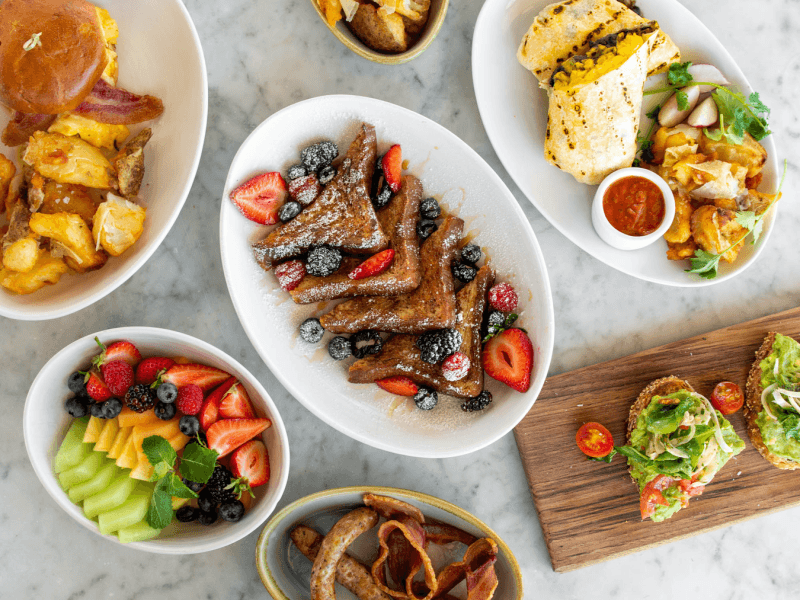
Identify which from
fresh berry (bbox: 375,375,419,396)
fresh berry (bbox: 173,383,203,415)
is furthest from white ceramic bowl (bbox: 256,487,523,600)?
fresh berry (bbox: 173,383,203,415)

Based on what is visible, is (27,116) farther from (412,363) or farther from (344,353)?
(412,363)

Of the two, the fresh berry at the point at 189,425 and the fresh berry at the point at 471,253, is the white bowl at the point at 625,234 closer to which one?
the fresh berry at the point at 471,253

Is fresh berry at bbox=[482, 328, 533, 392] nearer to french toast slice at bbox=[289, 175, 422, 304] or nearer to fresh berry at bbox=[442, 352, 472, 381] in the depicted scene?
fresh berry at bbox=[442, 352, 472, 381]

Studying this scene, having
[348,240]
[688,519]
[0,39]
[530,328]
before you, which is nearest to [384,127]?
[348,240]

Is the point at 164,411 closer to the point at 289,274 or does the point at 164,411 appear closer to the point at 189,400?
the point at 189,400

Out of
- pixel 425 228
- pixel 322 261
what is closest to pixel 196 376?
pixel 322 261

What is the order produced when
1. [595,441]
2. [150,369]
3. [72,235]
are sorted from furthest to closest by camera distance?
[595,441]
[150,369]
[72,235]
